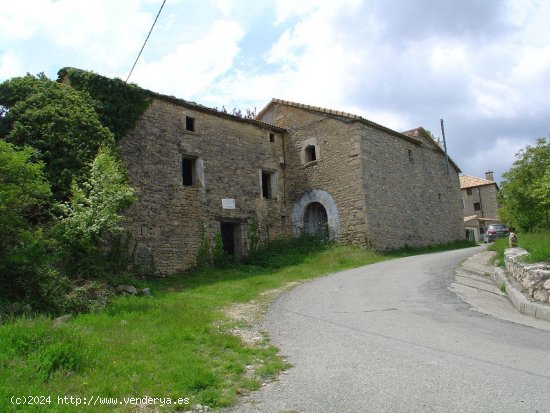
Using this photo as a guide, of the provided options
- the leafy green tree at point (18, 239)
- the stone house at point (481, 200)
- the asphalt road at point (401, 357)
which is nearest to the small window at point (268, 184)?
the asphalt road at point (401, 357)

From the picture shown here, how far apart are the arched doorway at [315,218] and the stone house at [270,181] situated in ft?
0.15

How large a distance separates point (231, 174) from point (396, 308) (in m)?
10.8

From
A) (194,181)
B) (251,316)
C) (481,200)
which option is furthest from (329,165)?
(481,200)

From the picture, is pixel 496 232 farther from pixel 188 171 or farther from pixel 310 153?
pixel 188 171

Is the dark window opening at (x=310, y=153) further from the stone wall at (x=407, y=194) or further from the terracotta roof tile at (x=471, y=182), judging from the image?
the terracotta roof tile at (x=471, y=182)

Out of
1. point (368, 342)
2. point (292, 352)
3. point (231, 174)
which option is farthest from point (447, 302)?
point (231, 174)

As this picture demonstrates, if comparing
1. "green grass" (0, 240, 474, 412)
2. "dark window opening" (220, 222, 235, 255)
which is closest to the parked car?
"dark window opening" (220, 222, 235, 255)

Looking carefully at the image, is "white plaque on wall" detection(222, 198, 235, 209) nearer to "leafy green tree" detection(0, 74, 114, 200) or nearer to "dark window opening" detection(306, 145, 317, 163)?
"dark window opening" detection(306, 145, 317, 163)

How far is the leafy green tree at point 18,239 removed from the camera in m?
7.86

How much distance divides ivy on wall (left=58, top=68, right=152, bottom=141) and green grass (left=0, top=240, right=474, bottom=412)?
24.0 feet

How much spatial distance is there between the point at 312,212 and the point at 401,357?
15.0 meters

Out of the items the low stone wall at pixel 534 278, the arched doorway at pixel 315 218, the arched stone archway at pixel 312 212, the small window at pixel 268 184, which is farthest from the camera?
the small window at pixel 268 184

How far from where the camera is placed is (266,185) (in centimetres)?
2044

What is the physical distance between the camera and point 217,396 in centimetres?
454
